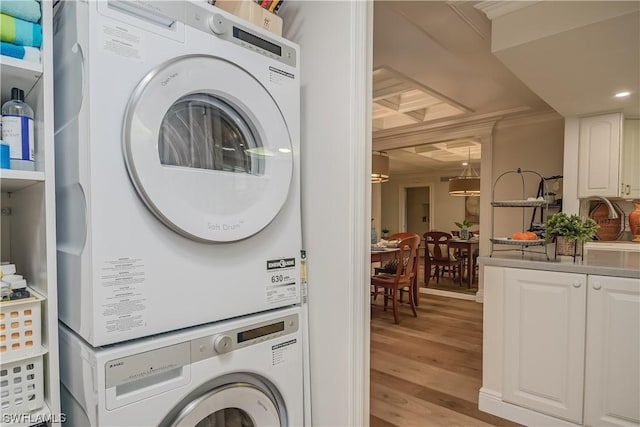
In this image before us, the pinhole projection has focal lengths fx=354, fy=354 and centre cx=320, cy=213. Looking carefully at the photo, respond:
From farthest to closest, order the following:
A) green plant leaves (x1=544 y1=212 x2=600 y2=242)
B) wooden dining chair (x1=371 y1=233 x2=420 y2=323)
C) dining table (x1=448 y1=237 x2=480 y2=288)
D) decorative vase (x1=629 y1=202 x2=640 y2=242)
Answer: dining table (x1=448 y1=237 x2=480 y2=288) < wooden dining chair (x1=371 y1=233 x2=420 y2=323) < decorative vase (x1=629 y1=202 x2=640 y2=242) < green plant leaves (x1=544 y1=212 x2=600 y2=242)

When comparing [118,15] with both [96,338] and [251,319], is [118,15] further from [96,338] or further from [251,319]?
[251,319]

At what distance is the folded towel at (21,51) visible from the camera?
85 centimetres

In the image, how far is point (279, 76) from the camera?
3.79 feet

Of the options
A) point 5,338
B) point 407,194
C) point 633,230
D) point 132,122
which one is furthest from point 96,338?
point 407,194

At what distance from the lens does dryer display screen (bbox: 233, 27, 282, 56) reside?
3.48ft

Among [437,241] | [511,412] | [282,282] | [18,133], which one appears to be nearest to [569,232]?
[511,412]

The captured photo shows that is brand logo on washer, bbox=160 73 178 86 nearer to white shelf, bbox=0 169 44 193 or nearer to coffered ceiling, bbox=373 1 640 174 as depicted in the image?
white shelf, bbox=0 169 44 193

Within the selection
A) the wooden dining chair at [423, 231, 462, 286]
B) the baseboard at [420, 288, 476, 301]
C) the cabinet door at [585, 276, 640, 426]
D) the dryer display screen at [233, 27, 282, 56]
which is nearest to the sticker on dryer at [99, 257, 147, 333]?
the dryer display screen at [233, 27, 282, 56]

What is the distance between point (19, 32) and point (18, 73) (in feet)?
0.32

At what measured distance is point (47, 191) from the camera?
88 centimetres

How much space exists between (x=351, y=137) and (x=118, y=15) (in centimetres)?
71

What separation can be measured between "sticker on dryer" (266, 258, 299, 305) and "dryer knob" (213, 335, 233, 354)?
0.18 meters

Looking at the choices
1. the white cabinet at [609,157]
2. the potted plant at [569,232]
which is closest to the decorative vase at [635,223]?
the white cabinet at [609,157]

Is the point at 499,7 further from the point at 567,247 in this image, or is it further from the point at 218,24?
the point at 218,24
